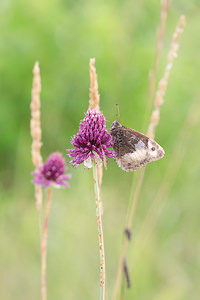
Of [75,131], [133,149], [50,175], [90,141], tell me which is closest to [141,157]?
[133,149]

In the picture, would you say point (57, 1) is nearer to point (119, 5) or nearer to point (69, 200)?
point (119, 5)

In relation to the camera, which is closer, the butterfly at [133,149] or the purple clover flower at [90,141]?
the purple clover flower at [90,141]

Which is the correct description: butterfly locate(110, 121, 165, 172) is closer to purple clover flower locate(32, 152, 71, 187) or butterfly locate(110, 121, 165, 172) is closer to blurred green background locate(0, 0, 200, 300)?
purple clover flower locate(32, 152, 71, 187)

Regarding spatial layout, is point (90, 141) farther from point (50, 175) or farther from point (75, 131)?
point (75, 131)

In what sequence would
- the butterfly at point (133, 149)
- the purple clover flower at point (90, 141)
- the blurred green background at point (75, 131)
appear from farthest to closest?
the blurred green background at point (75, 131) → the butterfly at point (133, 149) → the purple clover flower at point (90, 141)

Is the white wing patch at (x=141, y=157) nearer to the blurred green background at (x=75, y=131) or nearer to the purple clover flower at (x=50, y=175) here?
the purple clover flower at (x=50, y=175)

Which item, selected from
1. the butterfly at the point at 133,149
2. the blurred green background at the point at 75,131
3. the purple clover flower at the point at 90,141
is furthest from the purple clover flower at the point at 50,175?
the blurred green background at the point at 75,131
